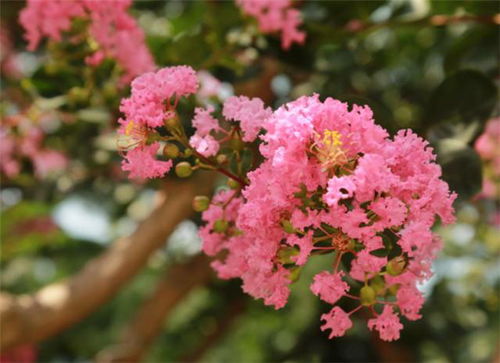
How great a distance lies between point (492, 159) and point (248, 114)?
1347mm

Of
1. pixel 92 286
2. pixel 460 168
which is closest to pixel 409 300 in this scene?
pixel 460 168

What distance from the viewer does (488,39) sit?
1476 millimetres

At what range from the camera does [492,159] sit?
6.31 ft

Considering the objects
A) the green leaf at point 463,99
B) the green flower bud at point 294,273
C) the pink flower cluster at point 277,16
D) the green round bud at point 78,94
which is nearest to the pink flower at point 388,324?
the green flower bud at point 294,273

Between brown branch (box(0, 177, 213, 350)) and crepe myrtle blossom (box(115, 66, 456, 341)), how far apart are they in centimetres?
103

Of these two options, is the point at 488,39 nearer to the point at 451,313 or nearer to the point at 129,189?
the point at 129,189

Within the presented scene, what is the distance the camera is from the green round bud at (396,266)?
74 centimetres

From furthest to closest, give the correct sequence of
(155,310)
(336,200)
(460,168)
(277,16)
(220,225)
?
(155,310), (277,16), (460,168), (220,225), (336,200)

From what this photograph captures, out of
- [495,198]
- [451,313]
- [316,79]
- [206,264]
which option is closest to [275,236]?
[316,79]

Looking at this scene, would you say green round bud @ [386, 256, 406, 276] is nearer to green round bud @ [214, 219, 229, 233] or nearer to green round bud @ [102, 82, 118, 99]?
green round bud @ [214, 219, 229, 233]

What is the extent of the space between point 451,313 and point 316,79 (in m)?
1.96

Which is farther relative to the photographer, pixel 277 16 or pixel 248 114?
pixel 277 16

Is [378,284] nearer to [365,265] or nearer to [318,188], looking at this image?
[365,265]

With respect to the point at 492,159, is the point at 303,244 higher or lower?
higher
